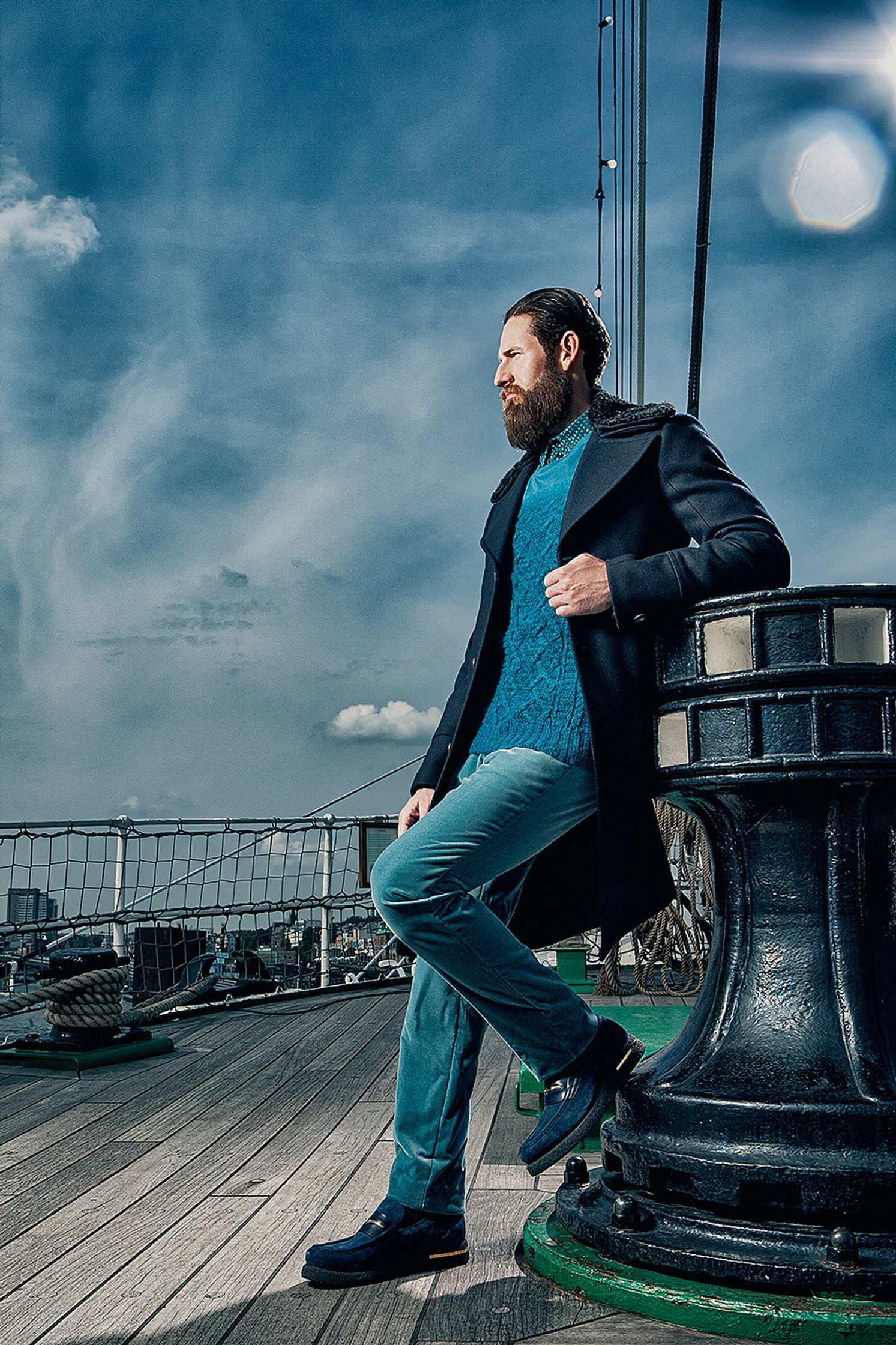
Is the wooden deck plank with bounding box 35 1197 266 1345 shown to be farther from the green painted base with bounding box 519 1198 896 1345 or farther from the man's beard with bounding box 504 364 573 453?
the man's beard with bounding box 504 364 573 453

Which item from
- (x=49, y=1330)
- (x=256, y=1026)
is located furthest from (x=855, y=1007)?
(x=256, y=1026)

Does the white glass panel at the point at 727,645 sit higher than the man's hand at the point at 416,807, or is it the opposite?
the white glass panel at the point at 727,645

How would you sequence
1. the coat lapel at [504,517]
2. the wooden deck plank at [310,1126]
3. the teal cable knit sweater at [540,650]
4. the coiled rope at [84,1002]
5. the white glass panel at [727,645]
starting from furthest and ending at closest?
1. the coiled rope at [84,1002]
2. the wooden deck plank at [310,1126]
3. the coat lapel at [504,517]
4. the teal cable knit sweater at [540,650]
5. the white glass panel at [727,645]

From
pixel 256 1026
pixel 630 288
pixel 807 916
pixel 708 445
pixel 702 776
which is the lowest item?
pixel 256 1026

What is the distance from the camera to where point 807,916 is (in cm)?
154

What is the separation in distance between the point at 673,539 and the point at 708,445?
149 millimetres

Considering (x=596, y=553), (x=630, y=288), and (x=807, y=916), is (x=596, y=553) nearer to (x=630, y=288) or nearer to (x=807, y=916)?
(x=807, y=916)

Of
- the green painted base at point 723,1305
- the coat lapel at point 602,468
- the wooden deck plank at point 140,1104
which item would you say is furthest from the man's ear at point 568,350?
the wooden deck plank at point 140,1104

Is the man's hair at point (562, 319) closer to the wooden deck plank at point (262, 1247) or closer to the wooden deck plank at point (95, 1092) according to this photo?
the wooden deck plank at point (262, 1247)

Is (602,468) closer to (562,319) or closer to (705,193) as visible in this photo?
(562,319)

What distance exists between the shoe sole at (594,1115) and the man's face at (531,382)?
1005 mm

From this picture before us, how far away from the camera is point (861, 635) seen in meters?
1.49

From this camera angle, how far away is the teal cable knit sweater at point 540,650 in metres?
1.71

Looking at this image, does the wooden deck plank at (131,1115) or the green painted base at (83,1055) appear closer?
the wooden deck plank at (131,1115)
